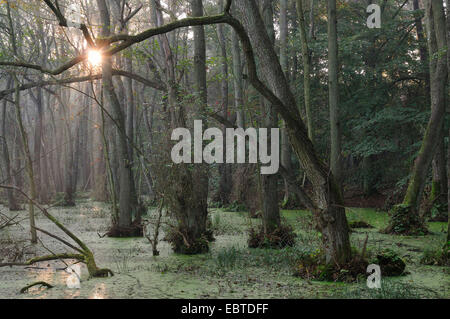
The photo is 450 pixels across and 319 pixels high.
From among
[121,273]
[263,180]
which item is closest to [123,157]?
[263,180]

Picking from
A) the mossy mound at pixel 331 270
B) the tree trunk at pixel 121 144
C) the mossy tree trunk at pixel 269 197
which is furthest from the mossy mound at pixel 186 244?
the tree trunk at pixel 121 144

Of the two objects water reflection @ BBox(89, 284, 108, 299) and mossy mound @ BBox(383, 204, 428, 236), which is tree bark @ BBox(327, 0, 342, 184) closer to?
mossy mound @ BBox(383, 204, 428, 236)

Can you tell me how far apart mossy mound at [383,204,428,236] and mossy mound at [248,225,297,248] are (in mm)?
2626

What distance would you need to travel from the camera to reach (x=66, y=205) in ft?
64.2

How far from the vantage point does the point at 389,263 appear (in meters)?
6.02

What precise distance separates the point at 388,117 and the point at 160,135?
906cm

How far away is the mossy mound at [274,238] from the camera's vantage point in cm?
827

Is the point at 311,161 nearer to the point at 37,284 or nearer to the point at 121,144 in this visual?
the point at 37,284

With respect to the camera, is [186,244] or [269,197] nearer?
[186,244]

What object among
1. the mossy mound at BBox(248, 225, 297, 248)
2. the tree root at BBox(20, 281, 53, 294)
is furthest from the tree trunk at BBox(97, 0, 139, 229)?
the tree root at BBox(20, 281, 53, 294)

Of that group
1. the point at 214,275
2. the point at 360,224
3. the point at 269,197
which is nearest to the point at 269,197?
the point at 269,197

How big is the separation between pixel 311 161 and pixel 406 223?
4.89m

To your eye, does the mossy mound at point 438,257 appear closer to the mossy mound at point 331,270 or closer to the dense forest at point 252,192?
the dense forest at point 252,192

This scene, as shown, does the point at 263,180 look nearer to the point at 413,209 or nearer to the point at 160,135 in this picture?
the point at 160,135
